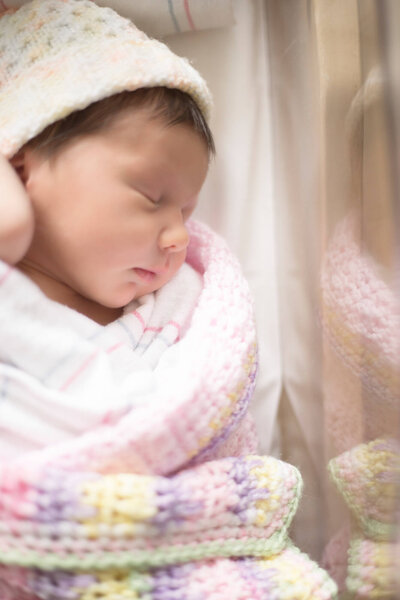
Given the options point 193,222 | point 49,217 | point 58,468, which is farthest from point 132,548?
point 193,222

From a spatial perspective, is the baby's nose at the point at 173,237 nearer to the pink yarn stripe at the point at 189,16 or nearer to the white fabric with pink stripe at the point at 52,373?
the white fabric with pink stripe at the point at 52,373

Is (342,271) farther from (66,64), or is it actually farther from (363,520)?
(66,64)

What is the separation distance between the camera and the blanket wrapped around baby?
1.94ft

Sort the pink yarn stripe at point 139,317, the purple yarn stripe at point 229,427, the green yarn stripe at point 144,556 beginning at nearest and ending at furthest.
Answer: the green yarn stripe at point 144,556 < the purple yarn stripe at point 229,427 < the pink yarn stripe at point 139,317

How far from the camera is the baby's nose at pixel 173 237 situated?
77 cm

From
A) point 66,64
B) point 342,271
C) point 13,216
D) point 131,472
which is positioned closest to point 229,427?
point 131,472

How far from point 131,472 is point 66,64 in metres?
0.47

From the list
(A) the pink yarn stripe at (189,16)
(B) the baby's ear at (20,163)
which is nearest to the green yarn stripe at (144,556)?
(B) the baby's ear at (20,163)

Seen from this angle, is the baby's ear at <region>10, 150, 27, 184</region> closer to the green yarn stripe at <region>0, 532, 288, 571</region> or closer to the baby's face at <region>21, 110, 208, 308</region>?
the baby's face at <region>21, 110, 208, 308</region>

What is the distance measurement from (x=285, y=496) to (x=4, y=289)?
0.39 meters

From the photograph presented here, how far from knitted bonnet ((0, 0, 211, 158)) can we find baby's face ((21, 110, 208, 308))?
0.13 feet

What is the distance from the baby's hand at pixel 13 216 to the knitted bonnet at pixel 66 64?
0.05m

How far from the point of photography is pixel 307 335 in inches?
35.9

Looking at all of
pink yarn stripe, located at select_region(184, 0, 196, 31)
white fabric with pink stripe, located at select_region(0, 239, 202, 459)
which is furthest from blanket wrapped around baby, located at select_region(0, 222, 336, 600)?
pink yarn stripe, located at select_region(184, 0, 196, 31)
